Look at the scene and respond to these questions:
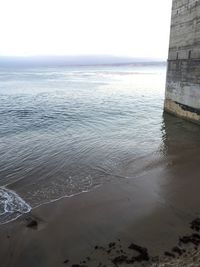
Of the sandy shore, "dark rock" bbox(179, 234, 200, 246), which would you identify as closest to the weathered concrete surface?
the sandy shore

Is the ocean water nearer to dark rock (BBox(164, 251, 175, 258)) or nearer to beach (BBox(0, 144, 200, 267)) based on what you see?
beach (BBox(0, 144, 200, 267))

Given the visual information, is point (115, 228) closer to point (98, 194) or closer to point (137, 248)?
point (137, 248)

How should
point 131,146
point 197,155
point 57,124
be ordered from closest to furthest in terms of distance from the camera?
1. point 197,155
2. point 131,146
3. point 57,124

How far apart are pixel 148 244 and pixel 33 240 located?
2.41 metres

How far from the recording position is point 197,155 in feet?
39.9

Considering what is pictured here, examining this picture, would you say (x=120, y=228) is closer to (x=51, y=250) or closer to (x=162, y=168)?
(x=51, y=250)

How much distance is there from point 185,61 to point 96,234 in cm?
1265

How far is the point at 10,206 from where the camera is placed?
8.03 metres

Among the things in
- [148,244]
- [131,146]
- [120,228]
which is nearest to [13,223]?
[120,228]

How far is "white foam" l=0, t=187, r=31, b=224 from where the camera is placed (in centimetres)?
751

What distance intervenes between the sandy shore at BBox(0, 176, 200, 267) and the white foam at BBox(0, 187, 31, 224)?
0.25 m

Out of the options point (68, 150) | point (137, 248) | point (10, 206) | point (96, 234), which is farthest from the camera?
point (68, 150)

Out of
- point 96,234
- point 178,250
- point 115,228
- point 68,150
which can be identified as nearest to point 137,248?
point 178,250

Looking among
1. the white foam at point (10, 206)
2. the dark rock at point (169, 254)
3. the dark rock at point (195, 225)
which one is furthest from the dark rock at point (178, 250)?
the white foam at point (10, 206)
